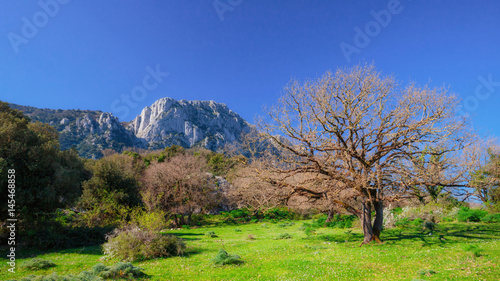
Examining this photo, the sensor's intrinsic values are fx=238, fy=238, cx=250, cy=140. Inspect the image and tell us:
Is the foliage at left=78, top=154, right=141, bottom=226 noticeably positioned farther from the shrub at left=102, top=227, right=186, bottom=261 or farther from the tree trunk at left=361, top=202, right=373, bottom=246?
the tree trunk at left=361, top=202, right=373, bottom=246

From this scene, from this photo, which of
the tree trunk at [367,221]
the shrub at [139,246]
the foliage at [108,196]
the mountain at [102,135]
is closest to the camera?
the shrub at [139,246]

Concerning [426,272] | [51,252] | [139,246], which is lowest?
[51,252]

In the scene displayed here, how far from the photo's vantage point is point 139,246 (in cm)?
1454

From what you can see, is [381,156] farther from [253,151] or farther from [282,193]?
[253,151]

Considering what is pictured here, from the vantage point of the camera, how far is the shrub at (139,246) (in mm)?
14320

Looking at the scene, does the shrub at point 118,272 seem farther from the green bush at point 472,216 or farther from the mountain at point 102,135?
the mountain at point 102,135

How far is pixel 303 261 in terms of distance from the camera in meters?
12.0

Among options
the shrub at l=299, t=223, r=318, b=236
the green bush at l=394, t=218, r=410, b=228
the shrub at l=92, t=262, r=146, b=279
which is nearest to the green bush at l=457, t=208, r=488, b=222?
the green bush at l=394, t=218, r=410, b=228

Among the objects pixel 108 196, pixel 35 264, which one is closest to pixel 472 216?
pixel 35 264

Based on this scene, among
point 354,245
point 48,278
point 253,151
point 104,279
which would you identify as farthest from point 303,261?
point 48,278

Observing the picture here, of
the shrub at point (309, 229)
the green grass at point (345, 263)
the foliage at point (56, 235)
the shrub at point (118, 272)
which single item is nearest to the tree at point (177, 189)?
the foliage at point (56, 235)

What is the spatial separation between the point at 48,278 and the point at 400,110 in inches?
737

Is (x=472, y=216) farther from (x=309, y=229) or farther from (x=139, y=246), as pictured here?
(x=139, y=246)

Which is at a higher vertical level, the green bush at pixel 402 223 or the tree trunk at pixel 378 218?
the tree trunk at pixel 378 218
